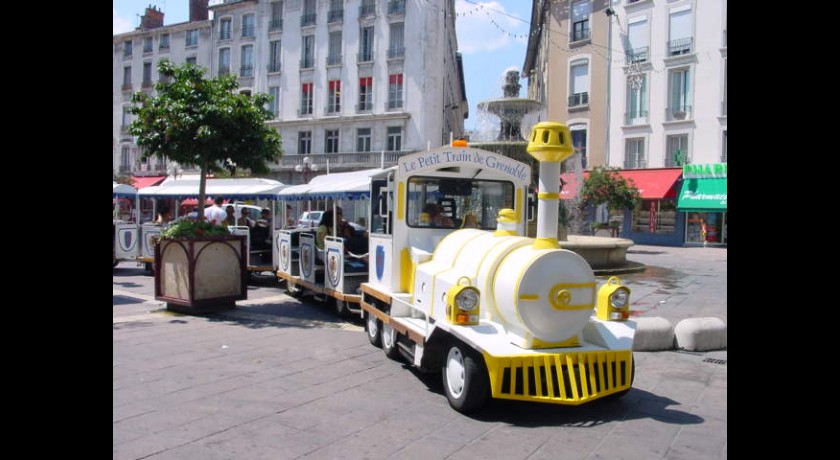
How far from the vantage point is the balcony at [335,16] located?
37.2 meters

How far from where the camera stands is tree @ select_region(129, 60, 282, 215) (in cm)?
971

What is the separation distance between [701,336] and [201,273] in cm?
721

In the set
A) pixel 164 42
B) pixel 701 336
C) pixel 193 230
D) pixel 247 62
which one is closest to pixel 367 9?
pixel 247 62

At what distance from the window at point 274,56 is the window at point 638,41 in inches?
848

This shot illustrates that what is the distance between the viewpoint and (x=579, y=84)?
3150 centimetres

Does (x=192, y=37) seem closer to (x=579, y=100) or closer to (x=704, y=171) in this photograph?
(x=579, y=100)

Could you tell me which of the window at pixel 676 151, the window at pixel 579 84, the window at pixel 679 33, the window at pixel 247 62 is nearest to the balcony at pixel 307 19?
the window at pixel 247 62

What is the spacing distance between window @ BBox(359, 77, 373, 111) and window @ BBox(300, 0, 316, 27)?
5.43 metres

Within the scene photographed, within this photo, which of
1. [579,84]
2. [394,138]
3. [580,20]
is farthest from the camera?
[394,138]
